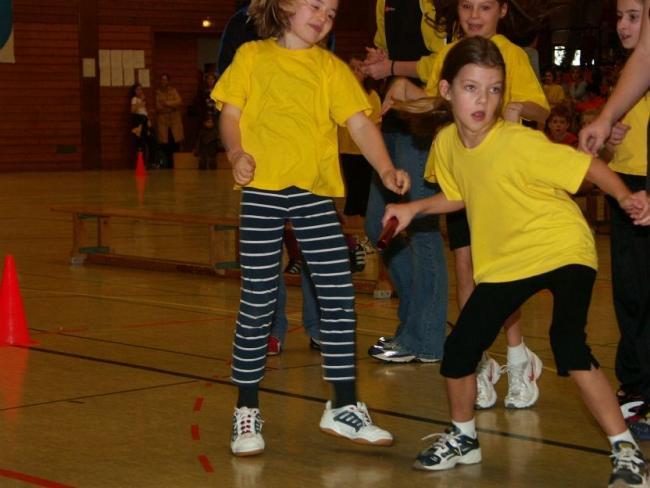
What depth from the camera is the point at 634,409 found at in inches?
180

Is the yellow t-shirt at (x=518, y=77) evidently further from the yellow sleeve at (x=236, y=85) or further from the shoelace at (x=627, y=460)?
the shoelace at (x=627, y=460)

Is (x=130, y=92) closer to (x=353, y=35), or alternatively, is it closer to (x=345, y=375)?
(x=353, y=35)

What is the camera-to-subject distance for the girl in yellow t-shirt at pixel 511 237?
376cm

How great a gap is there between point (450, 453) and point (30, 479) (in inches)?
51.5

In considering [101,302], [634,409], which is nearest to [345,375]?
[634,409]

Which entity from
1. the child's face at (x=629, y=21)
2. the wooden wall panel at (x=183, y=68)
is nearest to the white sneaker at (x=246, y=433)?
the child's face at (x=629, y=21)

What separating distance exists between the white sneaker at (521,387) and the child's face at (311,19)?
1526 millimetres

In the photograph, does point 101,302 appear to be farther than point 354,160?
No

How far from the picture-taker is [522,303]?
394 centimetres

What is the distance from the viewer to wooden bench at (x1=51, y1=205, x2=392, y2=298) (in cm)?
837

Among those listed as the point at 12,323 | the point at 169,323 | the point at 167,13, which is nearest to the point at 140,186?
the point at 167,13

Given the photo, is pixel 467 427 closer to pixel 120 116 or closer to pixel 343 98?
pixel 343 98

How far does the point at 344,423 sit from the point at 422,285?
4.98ft

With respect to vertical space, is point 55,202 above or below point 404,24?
below
